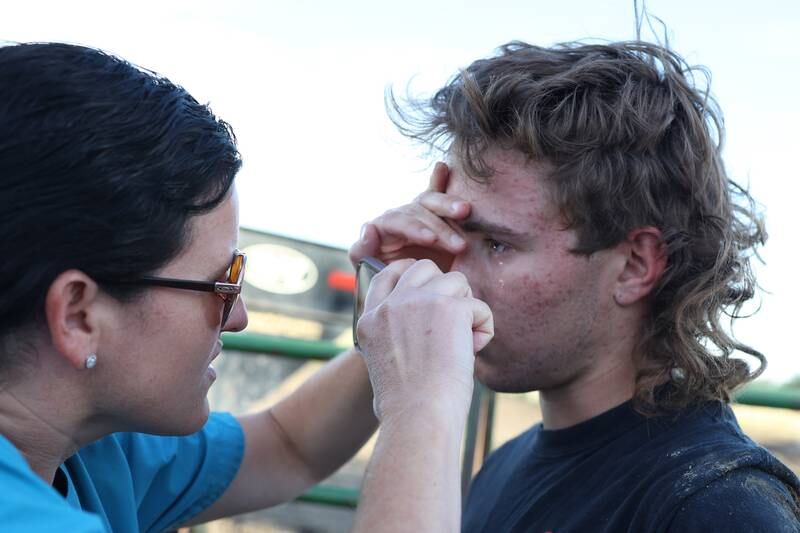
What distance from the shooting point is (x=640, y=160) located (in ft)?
7.82

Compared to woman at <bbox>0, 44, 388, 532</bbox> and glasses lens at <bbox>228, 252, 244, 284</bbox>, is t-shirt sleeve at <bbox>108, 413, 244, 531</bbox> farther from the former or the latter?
glasses lens at <bbox>228, 252, 244, 284</bbox>

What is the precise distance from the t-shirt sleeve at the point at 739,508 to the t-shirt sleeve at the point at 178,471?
1.20m

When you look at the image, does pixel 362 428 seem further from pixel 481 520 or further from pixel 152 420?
pixel 152 420

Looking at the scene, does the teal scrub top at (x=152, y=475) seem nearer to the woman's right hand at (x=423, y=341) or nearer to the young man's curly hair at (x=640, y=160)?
the woman's right hand at (x=423, y=341)

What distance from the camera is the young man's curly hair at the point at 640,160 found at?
2340 millimetres

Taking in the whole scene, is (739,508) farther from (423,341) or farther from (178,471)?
(178,471)

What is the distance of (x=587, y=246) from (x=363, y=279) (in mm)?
590

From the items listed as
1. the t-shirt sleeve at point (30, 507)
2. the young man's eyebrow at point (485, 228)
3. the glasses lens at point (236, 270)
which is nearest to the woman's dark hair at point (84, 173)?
the glasses lens at point (236, 270)

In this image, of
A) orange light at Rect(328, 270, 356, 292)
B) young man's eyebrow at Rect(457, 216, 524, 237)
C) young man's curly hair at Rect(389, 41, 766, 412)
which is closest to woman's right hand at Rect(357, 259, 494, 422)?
young man's eyebrow at Rect(457, 216, 524, 237)

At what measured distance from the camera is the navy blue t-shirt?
71.3 inches

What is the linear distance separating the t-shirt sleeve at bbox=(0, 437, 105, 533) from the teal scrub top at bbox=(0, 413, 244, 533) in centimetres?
45

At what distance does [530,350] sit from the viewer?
7.76 ft

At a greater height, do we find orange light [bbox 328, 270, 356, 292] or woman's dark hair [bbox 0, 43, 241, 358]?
woman's dark hair [bbox 0, 43, 241, 358]

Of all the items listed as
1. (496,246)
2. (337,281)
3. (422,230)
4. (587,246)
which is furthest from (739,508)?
(337,281)
